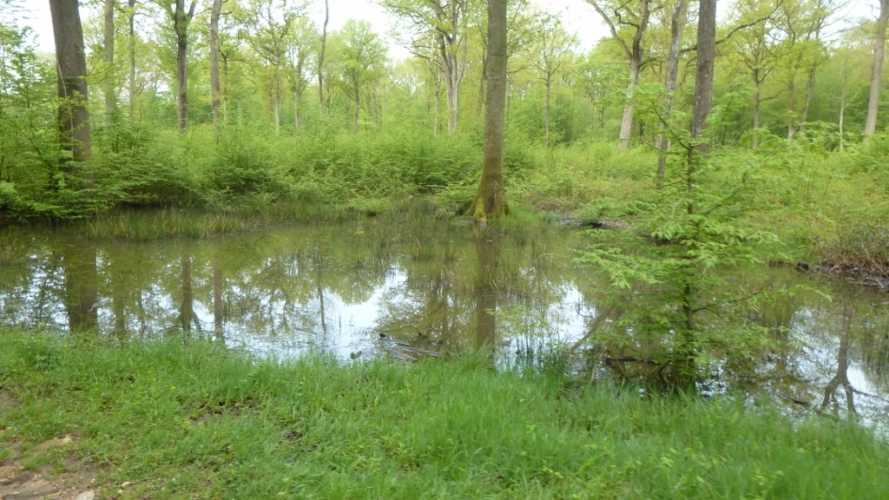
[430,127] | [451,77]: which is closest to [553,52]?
[451,77]

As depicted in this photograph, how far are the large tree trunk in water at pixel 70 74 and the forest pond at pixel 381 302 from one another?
2.14 meters

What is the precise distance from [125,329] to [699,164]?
20.8ft

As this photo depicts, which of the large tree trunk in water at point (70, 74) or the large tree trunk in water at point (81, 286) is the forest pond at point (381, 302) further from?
the large tree trunk in water at point (70, 74)

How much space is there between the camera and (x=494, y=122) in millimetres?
14344

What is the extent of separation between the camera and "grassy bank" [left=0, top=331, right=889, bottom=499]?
111 inches

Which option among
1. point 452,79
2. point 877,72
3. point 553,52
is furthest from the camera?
point 553,52

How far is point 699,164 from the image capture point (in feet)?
16.1

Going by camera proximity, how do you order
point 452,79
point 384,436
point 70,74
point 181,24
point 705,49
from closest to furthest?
1. point 384,436
2. point 705,49
3. point 70,74
4. point 181,24
5. point 452,79

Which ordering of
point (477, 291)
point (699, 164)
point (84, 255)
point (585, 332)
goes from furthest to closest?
point (84, 255) → point (477, 291) → point (585, 332) → point (699, 164)

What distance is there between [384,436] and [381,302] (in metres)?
4.53

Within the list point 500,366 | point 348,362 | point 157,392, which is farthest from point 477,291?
point 157,392

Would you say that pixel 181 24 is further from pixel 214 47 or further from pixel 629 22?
pixel 629 22

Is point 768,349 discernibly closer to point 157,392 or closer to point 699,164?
point 699,164

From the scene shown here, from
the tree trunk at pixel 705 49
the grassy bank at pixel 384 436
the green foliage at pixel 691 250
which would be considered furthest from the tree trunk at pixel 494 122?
the grassy bank at pixel 384 436
